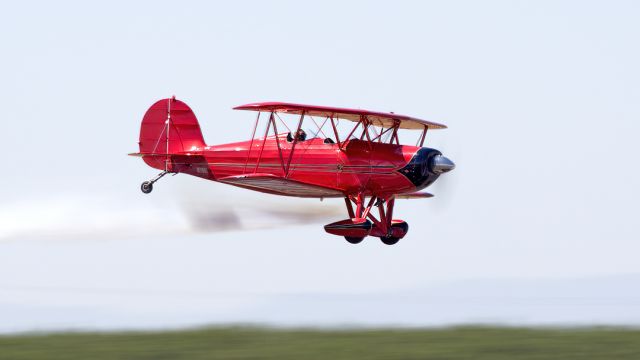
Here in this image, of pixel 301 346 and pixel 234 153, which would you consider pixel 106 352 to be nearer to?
pixel 301 346

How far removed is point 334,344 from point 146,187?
12.4m

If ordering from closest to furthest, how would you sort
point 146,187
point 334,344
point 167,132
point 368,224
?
point 334,344, point 368,224, point 146,187, point 167,132

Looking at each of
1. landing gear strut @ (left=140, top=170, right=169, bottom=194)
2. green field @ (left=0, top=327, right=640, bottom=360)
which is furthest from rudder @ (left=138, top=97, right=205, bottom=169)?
green field @ (left=0, top=327, right=640, bottom=360)

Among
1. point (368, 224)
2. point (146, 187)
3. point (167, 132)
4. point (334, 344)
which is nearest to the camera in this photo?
point (334, 344)

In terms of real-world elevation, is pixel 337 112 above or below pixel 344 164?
above

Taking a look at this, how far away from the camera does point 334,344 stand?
56.2ft

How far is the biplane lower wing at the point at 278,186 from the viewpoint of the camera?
25.7 metres

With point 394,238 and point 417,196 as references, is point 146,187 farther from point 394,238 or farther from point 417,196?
point 417,196

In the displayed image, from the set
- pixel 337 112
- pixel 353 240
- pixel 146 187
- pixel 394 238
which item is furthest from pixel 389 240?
pixel 146 187

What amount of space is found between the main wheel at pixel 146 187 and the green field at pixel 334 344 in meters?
10.8

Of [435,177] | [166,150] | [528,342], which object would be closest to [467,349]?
[528,342]

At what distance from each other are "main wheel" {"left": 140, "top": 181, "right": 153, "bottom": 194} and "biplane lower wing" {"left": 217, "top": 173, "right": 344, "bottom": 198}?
2.42m

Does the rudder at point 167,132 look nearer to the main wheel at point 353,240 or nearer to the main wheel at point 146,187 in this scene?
the main wheel at point 146,187

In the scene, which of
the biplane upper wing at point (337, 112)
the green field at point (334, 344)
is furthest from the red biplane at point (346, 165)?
the green field at point (334, 344)
